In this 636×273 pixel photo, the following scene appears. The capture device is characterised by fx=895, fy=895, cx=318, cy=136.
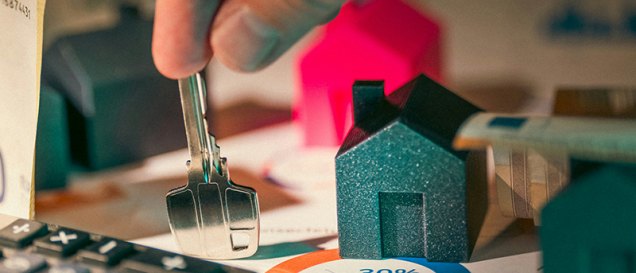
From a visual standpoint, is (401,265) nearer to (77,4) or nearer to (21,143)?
(21,143)

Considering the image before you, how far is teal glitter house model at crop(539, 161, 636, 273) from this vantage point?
0.95 ft

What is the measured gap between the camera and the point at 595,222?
30cm

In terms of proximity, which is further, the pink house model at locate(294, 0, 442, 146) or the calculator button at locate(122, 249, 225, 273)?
the pink house model at locate(294, 0, 442, 146)

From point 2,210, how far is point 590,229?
32cm

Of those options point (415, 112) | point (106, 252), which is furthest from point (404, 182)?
point (106, 252)

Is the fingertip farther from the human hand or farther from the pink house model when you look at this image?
the pink house model

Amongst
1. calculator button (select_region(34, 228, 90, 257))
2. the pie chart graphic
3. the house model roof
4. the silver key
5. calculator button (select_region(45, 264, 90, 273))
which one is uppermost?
the house model roof

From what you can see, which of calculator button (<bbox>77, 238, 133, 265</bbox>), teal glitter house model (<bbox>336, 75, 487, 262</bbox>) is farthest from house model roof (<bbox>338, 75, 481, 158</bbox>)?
calculator button (<bbox>77, 238, 133, 265</bbox>)

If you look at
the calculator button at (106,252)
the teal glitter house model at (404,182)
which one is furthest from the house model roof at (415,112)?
the calculator button at (106,252)

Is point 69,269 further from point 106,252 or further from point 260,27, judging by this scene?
point 260,27

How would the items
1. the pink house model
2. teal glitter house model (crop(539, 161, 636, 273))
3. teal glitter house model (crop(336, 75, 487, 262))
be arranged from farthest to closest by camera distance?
the pink house model < teal glitter house model (crop(336, 75, 487, 262)) < teal glitter house model (crop(539, 161, 636, 273))

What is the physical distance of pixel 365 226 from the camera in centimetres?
41

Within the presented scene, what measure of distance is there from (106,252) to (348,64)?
277 millimetres

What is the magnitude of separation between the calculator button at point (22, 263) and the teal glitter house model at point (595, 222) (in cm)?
21
